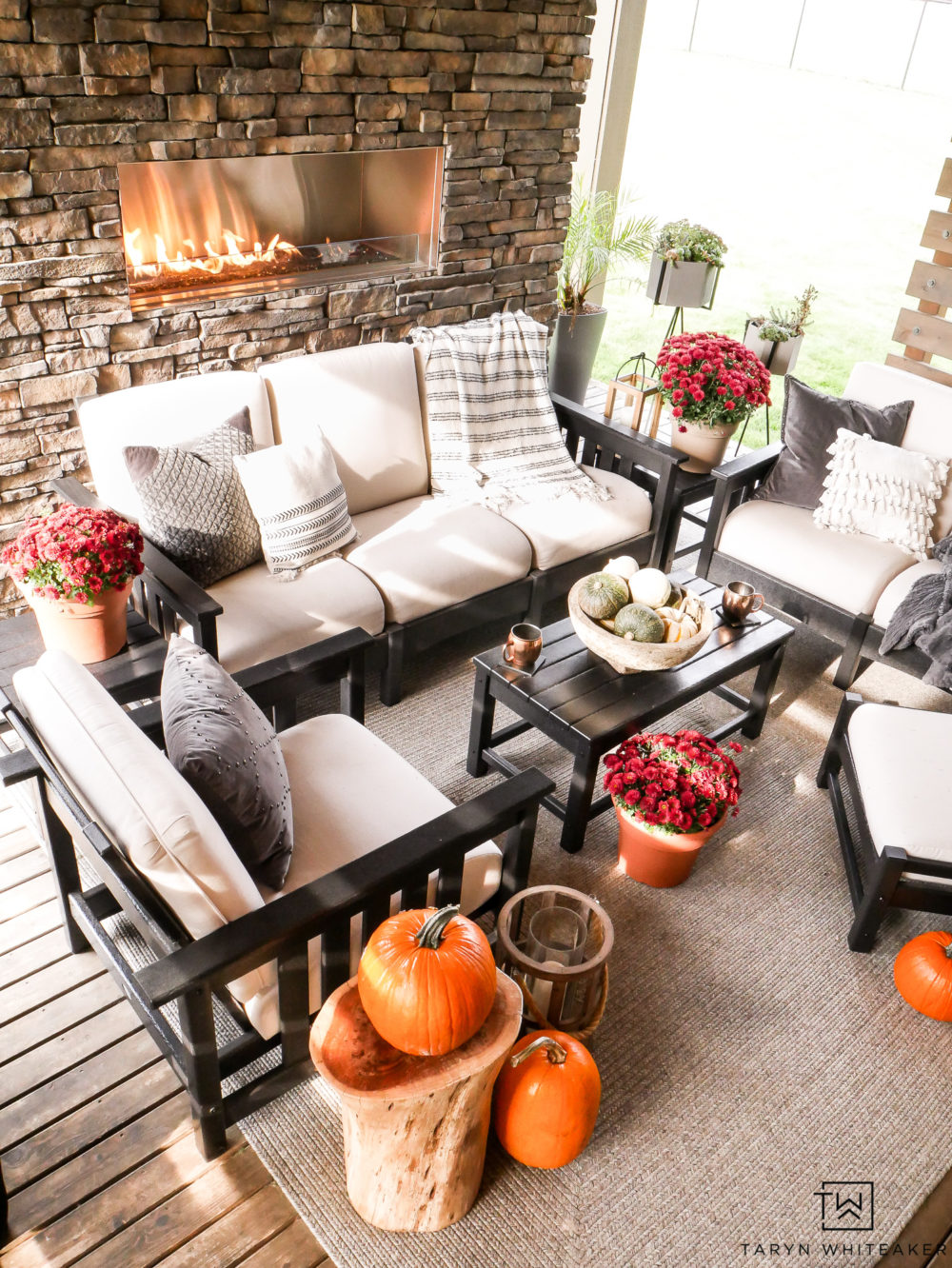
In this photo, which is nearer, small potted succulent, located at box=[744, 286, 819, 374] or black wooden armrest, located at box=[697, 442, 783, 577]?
black wooden armrest, located at box=[697, 442, 783, 577]

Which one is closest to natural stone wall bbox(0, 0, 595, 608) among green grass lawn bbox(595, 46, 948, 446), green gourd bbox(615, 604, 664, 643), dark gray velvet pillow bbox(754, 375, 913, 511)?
dark gray velvet pillow bbox(754, 375, 913, 511)

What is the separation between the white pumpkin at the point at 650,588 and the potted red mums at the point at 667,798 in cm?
→ 38

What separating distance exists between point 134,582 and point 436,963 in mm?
1631

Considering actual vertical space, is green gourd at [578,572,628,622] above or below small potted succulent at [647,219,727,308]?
below

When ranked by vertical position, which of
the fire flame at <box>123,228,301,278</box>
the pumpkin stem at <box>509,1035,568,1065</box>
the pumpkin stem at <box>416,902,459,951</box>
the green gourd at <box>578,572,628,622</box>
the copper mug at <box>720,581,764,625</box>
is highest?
the fire flame at <box>123,228,301,278</box>

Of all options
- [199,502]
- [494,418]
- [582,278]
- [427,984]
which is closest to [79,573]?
[199,502]

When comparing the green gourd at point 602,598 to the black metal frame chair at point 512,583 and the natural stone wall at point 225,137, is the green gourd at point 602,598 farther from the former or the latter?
the natural stone wall at point 225,137

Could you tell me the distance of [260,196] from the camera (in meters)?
3.38

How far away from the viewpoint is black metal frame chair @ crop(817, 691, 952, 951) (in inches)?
87.7

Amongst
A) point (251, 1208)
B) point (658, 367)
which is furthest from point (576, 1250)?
point (658, 367)

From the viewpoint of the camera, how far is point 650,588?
2.68 m

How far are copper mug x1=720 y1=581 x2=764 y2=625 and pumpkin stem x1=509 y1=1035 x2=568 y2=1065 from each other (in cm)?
153

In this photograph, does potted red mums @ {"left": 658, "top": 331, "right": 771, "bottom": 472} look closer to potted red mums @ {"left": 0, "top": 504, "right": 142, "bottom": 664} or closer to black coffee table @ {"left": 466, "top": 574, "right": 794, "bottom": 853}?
black coffee table @ {"left": 466, "top": 574, "right": 794, "bottom": 853}

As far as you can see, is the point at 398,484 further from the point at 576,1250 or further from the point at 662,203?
the point at 662,203
